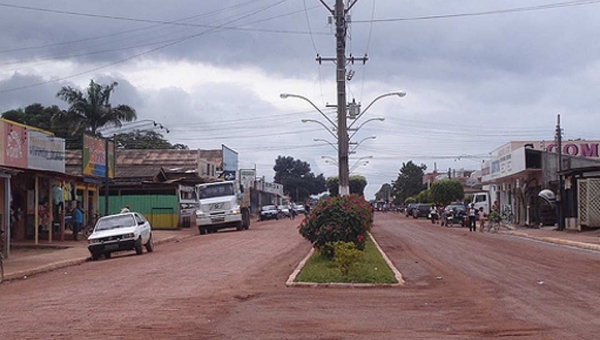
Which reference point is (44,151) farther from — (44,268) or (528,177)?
(528,177)

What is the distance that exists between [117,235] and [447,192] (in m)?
50.3

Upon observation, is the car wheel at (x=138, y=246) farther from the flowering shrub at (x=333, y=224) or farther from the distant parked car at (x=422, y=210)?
the distant parked car at (x=422, y=210)

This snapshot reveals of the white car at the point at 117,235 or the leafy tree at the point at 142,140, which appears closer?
the white car at the point at 117,235

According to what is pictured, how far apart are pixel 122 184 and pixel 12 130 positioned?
17.5 metres

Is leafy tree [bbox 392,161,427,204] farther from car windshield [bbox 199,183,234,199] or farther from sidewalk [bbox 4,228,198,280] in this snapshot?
sidewalk [bbox 4,228,198,280]

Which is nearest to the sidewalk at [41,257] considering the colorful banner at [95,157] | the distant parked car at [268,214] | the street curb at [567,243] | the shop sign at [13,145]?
the shop sign at [13,145]

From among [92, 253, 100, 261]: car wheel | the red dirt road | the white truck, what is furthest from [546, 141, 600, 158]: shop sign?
[92, 253, 100, 261]: car wheel

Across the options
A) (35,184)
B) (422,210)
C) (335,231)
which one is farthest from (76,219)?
(422,210)

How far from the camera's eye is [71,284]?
644 inches

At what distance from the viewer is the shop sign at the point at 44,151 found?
30016mm

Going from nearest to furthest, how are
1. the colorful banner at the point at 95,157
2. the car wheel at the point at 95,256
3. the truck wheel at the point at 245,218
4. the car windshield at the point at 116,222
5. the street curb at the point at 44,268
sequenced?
1. the street curb at the point at 44,268
2. the car wheel at the point at 95,256
3. the car windshield at the point at 116,222
4. the colorful banner at the point at 95,157
5. the truck wheel at the point at 245,218

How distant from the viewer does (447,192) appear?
70.6 meters

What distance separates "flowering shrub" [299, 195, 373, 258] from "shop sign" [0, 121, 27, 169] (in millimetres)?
12911

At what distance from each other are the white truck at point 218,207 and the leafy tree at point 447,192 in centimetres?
3307
